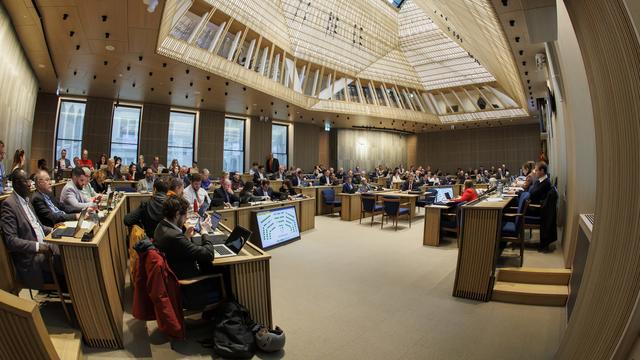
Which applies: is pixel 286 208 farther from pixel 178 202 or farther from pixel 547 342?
pixel 547 342

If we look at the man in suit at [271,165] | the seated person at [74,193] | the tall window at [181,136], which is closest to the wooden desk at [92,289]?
the seated person at [74,193]

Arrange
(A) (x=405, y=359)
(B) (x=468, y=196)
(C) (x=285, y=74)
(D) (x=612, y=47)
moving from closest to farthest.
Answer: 1. (D) (x=612, y=47)
2. (A) (x=405, y=359)
3. (B) (x=468, y=196)
4. (C) (x=285, y=74)

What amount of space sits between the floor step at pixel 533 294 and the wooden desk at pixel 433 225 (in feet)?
8.69

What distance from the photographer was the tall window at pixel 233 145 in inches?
636

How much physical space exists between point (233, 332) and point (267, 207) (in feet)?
13.3

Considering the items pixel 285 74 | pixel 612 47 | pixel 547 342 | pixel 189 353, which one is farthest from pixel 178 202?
pixel 285 74

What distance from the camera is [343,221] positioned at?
949 cm

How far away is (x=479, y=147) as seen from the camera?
872 inches

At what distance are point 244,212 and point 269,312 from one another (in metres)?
3.29

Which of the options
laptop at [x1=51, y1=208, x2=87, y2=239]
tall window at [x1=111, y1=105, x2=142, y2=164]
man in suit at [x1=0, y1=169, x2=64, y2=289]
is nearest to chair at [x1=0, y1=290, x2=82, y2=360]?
laptop at [x1=51, y1=208, x2=87, y2=239]

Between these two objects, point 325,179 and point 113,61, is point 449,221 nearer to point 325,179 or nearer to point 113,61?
point 325,179

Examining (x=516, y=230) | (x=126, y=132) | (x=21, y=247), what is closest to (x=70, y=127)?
(x=126, y=132)

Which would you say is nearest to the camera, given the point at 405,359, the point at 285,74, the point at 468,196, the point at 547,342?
the point at 405,359

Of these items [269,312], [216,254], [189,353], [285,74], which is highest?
[285,74]
